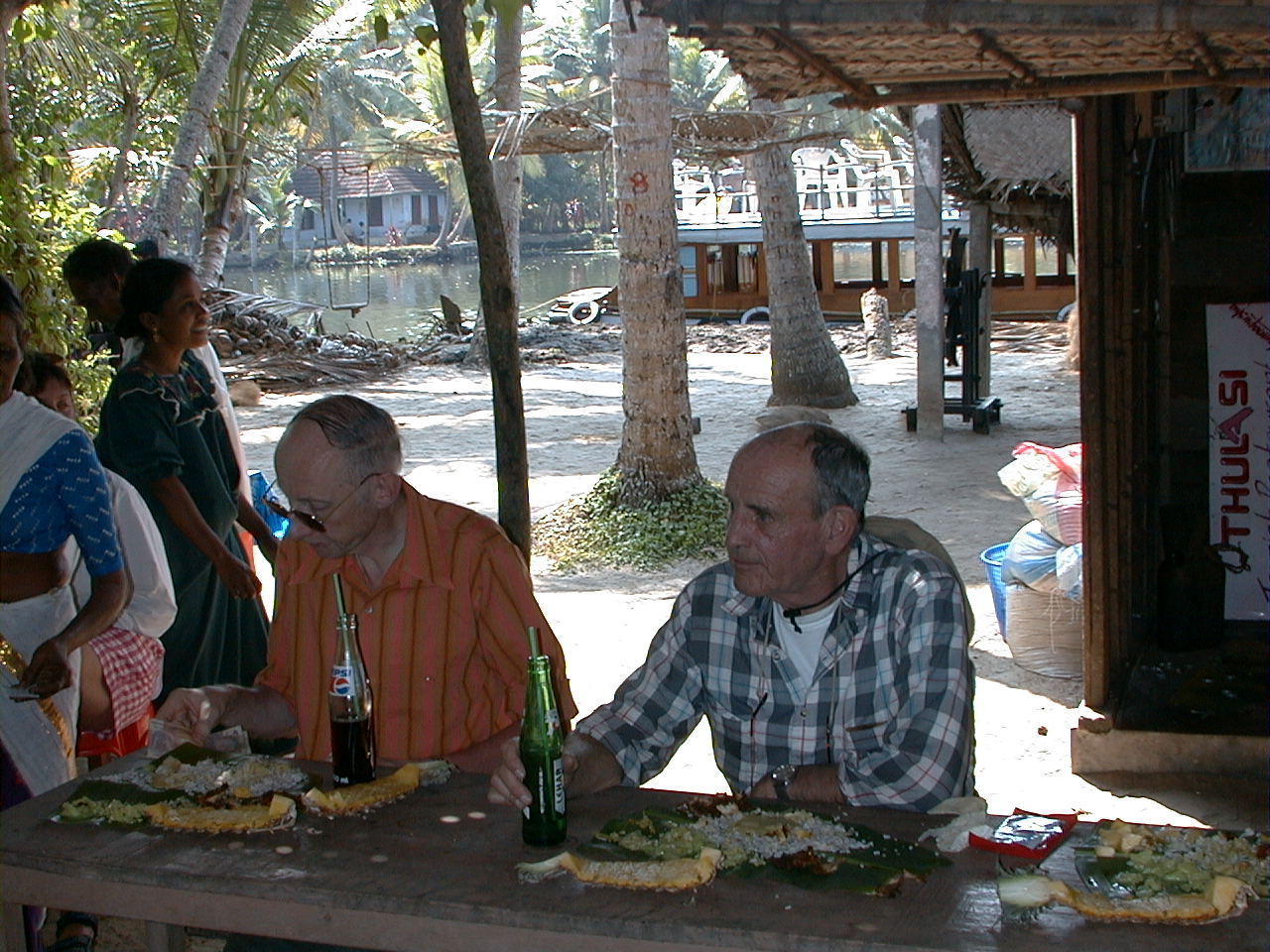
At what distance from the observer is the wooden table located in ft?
6.19

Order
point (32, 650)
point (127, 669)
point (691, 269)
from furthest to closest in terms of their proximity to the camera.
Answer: point (691, 269) → point (127, 669) → point (32, 650)

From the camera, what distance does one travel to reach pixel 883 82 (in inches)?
152

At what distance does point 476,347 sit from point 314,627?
59.1ft

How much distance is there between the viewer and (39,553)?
326 cm

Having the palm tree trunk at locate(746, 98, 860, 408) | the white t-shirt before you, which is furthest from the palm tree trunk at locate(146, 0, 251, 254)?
the white t-shirt

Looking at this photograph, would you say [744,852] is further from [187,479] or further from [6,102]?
[6,102]

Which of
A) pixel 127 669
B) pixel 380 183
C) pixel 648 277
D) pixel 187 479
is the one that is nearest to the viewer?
pixel 127 669

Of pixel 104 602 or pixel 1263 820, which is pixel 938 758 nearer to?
pixel 104 602

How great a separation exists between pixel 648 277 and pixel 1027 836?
7.10 metres

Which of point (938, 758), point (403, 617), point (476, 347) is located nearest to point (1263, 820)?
point (938, 758)

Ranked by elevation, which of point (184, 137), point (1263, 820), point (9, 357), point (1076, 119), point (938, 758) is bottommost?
point (1263, 820)

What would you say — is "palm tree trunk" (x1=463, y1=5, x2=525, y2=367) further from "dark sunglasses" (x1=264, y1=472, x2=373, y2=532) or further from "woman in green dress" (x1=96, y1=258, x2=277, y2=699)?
"dark sunglasses" (x1=264, y1=472, x2=373, y2=532)

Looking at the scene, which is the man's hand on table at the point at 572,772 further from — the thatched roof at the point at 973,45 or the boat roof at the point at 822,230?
the boat roof at the point at 822,230

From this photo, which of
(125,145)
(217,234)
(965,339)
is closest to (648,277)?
(965,339)
